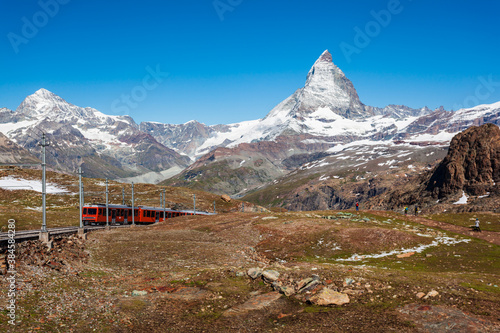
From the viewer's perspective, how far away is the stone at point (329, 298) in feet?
77.9

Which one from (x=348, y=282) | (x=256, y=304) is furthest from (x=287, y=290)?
(x=348, y=282)

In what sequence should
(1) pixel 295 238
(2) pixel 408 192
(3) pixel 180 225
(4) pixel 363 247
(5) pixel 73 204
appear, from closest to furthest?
(4) pixel 363 247
(1) pixel 295 238
(3) pixel 180 225
(5) pixel 73 204
(2) pixel 408 192

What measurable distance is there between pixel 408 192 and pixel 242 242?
6666 inches

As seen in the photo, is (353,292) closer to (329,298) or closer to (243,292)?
(329,298)

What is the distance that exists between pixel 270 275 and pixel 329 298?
6235 millimetres

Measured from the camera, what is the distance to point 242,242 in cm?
5488

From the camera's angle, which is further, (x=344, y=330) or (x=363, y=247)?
(x=363, y=247)

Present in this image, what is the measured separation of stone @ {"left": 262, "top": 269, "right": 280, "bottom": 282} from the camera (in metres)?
28.7

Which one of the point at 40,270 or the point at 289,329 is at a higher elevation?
the point at 40,270

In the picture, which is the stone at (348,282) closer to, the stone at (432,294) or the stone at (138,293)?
the stone at (432,294)

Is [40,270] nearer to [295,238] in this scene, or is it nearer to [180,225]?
[295,238]

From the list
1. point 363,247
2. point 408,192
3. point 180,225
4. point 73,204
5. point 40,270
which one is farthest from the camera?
point 408,192

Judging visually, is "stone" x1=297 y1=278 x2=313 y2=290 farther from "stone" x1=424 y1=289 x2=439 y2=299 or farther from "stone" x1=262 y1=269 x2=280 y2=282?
"stone" x1=424 y1=289 x2=439 y2=299

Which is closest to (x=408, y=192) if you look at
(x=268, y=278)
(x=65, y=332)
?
(x=268, y=278)
